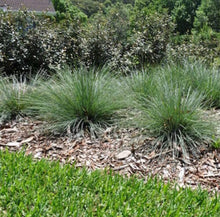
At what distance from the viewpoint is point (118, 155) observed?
10.7 ft

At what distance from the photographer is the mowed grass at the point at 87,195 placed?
2273 mm

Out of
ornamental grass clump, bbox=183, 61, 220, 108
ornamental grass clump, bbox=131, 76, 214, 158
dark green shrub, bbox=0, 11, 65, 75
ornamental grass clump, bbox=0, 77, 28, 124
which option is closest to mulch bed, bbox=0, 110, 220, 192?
ornamental grass clump, bbox=131, 76, 214, 158

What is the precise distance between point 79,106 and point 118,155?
90 cm

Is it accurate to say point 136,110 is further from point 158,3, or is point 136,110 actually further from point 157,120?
point 158,3

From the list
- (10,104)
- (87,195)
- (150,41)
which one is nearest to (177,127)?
(87,195)

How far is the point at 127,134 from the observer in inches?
144

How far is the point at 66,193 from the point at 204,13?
35.1 meters

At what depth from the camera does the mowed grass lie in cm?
227

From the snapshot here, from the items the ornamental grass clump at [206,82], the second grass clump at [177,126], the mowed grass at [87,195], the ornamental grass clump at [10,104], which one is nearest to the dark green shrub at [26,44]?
the ornamental grass clump at [10,104]

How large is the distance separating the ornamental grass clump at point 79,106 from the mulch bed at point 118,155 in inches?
6.6

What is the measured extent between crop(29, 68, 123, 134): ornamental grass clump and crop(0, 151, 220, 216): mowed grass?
950 mm

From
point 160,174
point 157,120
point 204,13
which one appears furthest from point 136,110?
point 204,13

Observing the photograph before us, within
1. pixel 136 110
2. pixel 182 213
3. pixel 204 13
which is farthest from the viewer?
pixel 204 13

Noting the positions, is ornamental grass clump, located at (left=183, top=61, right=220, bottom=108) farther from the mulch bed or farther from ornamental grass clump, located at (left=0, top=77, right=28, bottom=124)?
ornamental grass clump, located at (left=0, top=77, right=28, bottom=124)
